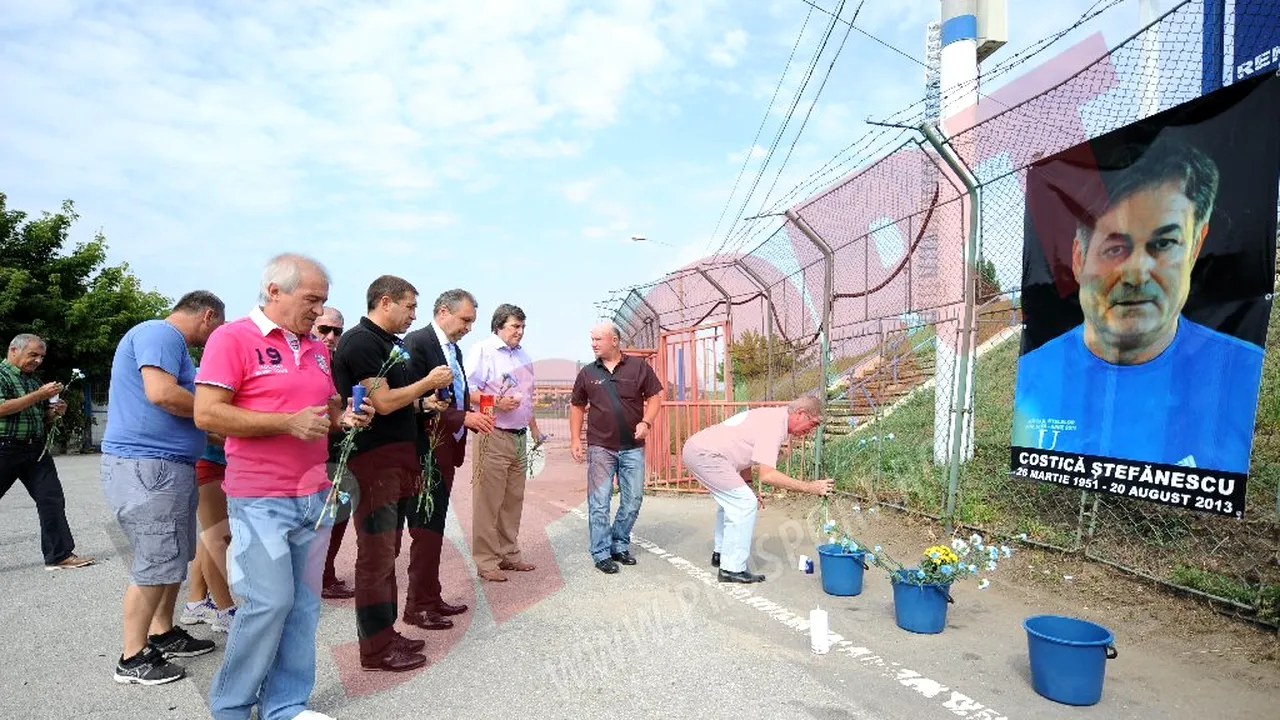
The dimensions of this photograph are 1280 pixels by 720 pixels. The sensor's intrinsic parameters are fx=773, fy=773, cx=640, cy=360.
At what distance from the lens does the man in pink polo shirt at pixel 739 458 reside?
5.19 meters

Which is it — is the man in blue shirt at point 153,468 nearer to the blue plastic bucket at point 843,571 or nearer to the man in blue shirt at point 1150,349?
the blue plastic bucket at point 843,571

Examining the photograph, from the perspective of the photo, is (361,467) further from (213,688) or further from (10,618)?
(10,618)

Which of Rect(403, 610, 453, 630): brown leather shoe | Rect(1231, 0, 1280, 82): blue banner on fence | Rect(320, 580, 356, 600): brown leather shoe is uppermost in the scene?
Rect(1231, 0, 1280, 82): blue banner on fence

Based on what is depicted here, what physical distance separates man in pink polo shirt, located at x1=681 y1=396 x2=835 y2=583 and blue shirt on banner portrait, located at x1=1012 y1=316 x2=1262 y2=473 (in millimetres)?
1460

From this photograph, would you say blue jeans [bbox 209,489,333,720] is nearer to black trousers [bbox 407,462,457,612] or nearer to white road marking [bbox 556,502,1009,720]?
black trousers [bbox 407,462,457,612]


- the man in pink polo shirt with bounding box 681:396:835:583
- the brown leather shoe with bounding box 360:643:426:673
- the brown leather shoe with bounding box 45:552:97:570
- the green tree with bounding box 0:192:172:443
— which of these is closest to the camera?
A: the brown leather shoe with bounding box 360:643:426:673

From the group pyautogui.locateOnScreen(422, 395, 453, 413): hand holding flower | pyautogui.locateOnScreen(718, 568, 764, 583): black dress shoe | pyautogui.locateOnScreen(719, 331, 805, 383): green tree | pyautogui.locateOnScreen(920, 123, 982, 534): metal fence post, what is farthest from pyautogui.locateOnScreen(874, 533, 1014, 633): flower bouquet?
pyautogui.locateOnScreen(719, 331, 805, 383): green tree

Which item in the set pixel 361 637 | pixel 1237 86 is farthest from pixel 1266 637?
pixel 361 637

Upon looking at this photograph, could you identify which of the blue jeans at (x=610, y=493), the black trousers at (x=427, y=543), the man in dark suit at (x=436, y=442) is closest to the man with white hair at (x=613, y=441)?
the blue jeans at (x=610, y=493)

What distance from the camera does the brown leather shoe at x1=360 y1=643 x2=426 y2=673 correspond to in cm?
363

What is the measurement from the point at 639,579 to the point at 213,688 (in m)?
3.07

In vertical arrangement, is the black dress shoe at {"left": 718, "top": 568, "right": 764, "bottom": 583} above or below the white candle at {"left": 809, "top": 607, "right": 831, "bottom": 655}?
below

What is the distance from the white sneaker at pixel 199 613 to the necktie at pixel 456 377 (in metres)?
1.68

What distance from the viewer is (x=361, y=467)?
3670 mm
